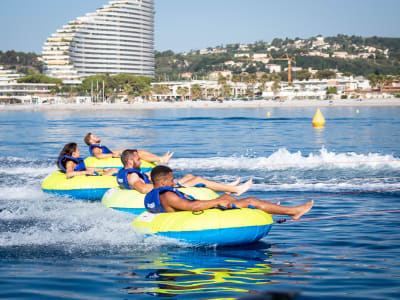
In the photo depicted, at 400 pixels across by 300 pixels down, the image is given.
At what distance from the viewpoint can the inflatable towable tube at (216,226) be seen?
22.5 feet

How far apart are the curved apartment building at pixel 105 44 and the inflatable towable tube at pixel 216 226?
16136cm

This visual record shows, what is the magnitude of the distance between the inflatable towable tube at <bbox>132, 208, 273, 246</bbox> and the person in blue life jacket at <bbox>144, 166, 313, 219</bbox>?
100 mm

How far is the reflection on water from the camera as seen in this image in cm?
553

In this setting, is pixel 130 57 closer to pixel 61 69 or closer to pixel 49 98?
pixel 61 69

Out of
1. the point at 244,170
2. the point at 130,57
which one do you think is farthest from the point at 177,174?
the point at 130,57

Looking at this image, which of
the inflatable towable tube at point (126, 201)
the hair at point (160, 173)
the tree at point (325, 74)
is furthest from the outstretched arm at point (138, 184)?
the tree at point (325, 74)

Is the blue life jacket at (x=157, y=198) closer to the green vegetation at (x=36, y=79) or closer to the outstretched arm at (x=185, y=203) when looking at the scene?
the outstretched arm at (x=185, y=203)

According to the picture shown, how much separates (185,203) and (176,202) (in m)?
0.13

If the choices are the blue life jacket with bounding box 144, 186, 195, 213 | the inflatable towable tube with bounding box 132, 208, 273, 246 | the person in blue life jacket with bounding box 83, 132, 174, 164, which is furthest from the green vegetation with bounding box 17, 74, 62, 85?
the inflatable towable tube with bounding box 132, 208, 273, 246

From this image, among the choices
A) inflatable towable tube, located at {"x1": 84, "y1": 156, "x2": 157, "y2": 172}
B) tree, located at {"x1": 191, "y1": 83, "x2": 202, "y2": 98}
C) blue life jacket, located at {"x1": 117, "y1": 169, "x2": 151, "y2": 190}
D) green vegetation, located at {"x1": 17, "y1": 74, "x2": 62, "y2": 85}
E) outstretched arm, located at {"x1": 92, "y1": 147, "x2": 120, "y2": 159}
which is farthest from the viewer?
green vegetation, located at {"x1": 17, "y1": 74, "x2": 62, "y2": 85}

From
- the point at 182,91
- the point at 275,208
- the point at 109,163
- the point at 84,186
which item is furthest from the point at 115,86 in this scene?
the point at 275,208

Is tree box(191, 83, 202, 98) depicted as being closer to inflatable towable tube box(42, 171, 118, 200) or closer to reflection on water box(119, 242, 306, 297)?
inflatable towable tube box(42, 171, 118, 200)

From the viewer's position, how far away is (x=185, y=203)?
7004mm

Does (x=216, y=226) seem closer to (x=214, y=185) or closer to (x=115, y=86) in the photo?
(x=214, y=185)
